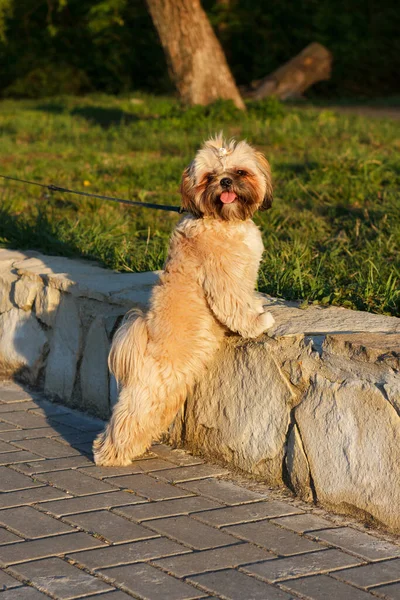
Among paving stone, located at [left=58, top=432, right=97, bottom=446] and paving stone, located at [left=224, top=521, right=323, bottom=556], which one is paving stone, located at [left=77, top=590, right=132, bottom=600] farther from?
paving stone, located at [left=58, top=432, right=97, bottom=446]

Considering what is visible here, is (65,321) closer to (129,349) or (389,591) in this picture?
(129,349)

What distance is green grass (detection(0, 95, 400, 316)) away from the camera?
6145 mm

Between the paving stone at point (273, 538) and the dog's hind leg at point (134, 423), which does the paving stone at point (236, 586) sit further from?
the dog's hind leg at point (134, 423)

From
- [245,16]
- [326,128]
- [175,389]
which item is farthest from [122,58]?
[175,389]

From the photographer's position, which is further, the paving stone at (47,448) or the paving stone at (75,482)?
the paving stone at (47,448)

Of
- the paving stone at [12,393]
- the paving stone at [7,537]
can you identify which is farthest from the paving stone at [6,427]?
the paving stone at [7,537]

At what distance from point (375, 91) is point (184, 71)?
38.1 feet

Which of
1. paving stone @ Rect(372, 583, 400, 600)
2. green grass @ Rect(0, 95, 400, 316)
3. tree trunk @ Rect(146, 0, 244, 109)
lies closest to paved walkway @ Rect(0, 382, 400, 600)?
paving stone @ Rect(372, 583, 400, 600)

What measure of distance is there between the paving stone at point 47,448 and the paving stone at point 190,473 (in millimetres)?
584

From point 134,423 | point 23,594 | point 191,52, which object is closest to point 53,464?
point 134,423

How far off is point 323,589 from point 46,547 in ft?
3.73

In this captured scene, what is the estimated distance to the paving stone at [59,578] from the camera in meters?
3.42

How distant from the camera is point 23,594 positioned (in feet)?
11.1

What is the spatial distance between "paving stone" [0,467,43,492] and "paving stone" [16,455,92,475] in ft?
0.21
